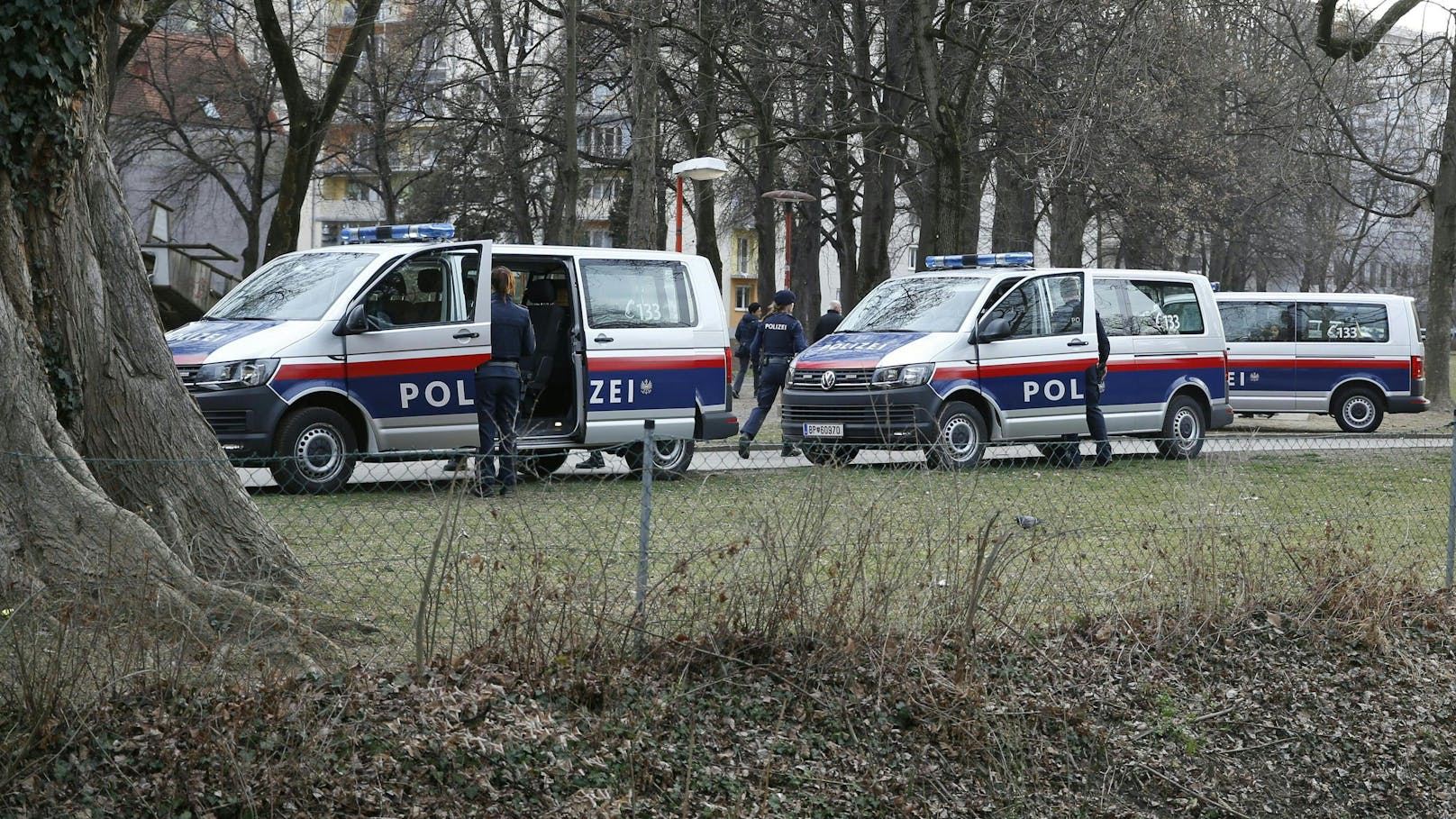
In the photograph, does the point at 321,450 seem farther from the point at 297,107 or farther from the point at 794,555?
the point at 297,107

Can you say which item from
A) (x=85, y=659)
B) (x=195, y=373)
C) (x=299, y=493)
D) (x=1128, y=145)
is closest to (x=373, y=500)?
(x=299, y=493)

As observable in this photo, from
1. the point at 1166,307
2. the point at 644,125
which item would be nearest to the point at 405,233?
the point at 644,125

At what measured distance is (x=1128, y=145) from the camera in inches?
917

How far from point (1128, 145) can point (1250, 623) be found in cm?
1636

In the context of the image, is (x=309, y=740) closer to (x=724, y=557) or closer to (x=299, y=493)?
(x=724, y=557)

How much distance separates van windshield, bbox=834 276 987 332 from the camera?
15125 millimetres

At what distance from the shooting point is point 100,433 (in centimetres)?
712

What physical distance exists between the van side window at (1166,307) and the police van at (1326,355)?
6.35 m

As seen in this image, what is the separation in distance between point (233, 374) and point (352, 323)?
1.00 metres

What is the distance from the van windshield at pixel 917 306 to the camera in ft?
49.6

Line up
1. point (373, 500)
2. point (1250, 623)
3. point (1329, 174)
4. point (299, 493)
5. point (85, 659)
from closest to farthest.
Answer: point (85, 659) < point (1250, 623) < point (373, 500) < point (299, 493) < point (1329, 174)

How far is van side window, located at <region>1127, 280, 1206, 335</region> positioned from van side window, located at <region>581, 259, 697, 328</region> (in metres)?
5.23

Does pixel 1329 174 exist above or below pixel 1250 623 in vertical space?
above

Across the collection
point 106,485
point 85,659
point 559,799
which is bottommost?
point 559,799
